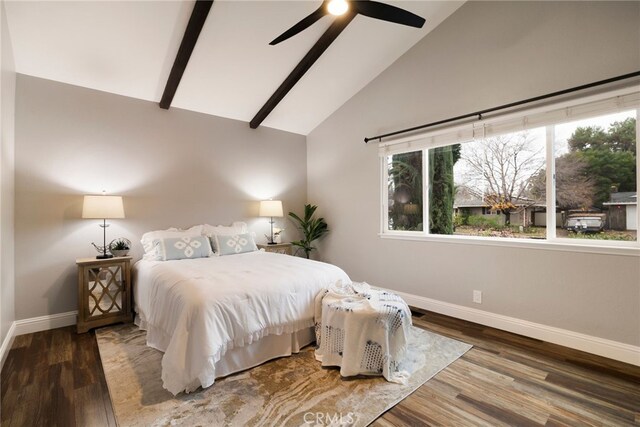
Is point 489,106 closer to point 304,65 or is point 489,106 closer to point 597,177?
point 597,177

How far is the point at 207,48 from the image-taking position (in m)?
3.16

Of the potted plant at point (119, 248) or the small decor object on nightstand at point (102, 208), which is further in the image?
the potted plant at point (119, 248)

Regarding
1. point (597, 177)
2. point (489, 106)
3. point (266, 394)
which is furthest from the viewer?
point (489, 106)

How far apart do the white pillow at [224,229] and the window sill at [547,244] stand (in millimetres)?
2336

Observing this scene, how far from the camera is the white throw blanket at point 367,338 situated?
85.0 inches

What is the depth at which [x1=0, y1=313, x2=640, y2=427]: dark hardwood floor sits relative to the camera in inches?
68.8

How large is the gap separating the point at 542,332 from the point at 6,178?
4968 millimetres

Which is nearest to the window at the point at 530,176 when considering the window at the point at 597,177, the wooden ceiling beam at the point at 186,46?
the window at the point at 597,177

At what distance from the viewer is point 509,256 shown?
2.92m

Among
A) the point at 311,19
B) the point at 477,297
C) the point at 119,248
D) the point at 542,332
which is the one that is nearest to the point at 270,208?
the point at 119,248

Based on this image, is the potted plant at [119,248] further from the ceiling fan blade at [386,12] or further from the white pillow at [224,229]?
the ceiling fan blade at [386,12]

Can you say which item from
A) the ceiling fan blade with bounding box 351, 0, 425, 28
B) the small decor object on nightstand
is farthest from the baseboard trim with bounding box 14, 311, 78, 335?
the ceiling fan blade with bounding box 351, 0, 425, 28

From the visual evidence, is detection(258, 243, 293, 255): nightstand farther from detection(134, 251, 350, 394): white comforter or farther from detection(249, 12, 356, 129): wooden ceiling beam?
detection(249, 12, 356, 129): wooden ceiling beam

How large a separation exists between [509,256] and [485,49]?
2118 mm
